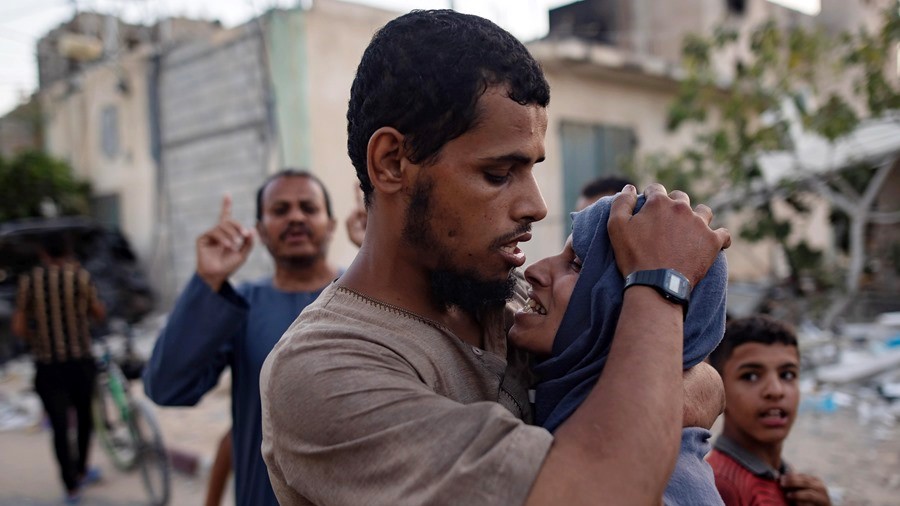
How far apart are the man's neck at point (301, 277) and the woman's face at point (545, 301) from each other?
179 centimetres

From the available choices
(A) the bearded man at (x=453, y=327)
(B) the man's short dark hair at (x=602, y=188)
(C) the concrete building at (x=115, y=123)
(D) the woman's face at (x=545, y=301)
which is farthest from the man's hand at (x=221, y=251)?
(C) the concrete building at (x=115, y=123)

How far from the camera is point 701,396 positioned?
4.62 feet

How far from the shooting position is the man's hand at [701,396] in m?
1.37

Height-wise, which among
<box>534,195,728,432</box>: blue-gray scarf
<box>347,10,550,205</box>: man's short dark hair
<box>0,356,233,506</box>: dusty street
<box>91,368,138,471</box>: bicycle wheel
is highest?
<box>347,10,550,205</box>: man's short dark hair

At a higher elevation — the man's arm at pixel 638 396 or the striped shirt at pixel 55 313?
the man's arm at pixel 638 396

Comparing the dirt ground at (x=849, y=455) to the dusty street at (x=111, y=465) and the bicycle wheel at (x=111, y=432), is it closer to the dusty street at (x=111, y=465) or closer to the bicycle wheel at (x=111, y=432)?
the dusty street at (x=111, y=465)

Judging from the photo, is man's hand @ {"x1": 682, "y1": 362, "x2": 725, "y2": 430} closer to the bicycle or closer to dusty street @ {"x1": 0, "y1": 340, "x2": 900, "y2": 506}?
dusty street @ {"x1": 0, "y1": 340, "x2": 900, "y2": 506}

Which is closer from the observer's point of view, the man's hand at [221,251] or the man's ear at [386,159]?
the man's ear at [386,159]

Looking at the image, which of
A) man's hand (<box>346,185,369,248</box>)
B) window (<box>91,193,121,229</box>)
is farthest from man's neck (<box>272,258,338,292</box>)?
window (<box>91,193,121,229</box>)

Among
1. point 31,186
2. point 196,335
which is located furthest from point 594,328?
point 31,186

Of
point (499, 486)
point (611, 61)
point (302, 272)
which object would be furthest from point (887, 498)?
point (611, 61)

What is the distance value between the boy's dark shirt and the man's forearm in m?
1.16

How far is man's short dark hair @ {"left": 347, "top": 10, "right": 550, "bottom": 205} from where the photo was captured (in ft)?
4.09

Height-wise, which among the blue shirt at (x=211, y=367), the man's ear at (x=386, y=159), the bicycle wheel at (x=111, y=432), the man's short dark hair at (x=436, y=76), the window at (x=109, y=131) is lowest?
the bicycle wheel at (x=111, y=432)
